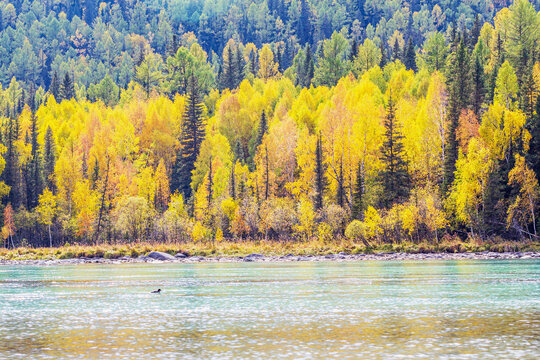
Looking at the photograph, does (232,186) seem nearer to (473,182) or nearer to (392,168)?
(392,168)

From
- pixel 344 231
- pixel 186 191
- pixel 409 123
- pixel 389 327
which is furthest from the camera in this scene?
pixel 186 191

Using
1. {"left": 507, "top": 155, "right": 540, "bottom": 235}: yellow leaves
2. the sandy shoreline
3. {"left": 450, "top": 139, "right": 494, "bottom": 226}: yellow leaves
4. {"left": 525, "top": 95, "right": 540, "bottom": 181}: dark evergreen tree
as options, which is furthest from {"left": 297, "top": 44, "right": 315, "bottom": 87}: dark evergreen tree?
{"left": 507, "top": 155, "right": 540, "bottom": 235}: yellow leaves

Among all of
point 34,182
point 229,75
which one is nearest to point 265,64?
point 229,75

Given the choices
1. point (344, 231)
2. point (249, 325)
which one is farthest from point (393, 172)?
point (249, 325)

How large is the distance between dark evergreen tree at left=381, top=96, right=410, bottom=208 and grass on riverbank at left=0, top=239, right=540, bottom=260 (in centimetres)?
812

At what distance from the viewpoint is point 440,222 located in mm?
69188

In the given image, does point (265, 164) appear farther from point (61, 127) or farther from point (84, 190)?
point (61, 127)

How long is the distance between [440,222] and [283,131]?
2933 centimetres

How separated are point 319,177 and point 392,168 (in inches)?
321

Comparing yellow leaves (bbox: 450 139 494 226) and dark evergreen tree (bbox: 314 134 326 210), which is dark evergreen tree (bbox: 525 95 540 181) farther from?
dark evergreen tree (bbox: 314 134 326 210)

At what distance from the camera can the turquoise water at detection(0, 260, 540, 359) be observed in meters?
17.8

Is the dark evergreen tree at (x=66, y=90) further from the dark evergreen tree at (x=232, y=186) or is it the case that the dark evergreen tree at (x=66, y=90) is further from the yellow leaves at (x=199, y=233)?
the yellow leaves at (x=199, y=233)

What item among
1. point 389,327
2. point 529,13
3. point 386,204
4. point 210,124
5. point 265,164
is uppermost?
point 529,13

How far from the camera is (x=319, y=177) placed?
264ft
